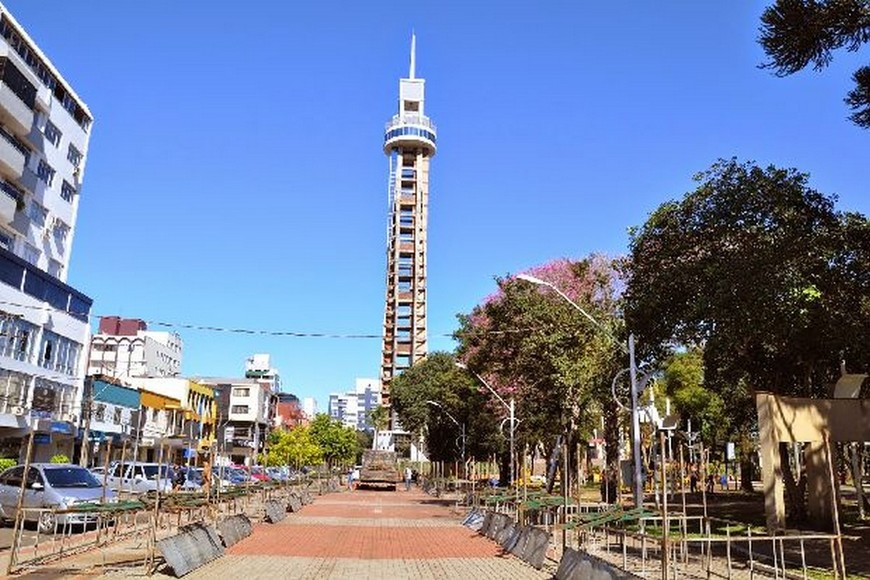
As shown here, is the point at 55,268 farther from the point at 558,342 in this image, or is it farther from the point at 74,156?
the point at 558,342

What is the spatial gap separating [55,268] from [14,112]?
13.2 meters

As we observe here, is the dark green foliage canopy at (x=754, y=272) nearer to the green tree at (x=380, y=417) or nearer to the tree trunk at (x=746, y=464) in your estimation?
the tree trunk at (x=746, y=464)

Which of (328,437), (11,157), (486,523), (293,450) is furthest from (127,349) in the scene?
(486,523)

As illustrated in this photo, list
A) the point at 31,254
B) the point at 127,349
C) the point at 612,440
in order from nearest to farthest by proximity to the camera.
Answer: the point at 612,440 < the point at 31,254 < the point at 127,349

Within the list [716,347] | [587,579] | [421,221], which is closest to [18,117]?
[716,347]

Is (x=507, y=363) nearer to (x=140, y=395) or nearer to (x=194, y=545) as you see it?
(x=194, y=545)

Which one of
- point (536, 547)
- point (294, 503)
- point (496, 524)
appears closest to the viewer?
point (536, 547)

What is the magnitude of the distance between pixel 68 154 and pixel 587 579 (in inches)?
2064

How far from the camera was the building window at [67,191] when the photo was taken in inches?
2064

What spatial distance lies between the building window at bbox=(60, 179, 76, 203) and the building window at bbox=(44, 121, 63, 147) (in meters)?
3.05

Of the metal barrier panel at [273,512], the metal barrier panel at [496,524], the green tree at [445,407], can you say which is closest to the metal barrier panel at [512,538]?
the metal barrier panel at [496,524]

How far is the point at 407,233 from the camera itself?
142 m

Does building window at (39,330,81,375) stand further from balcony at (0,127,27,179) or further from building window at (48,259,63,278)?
balcony at (0,127,27,179)

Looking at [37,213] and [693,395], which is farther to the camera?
[693,395]
